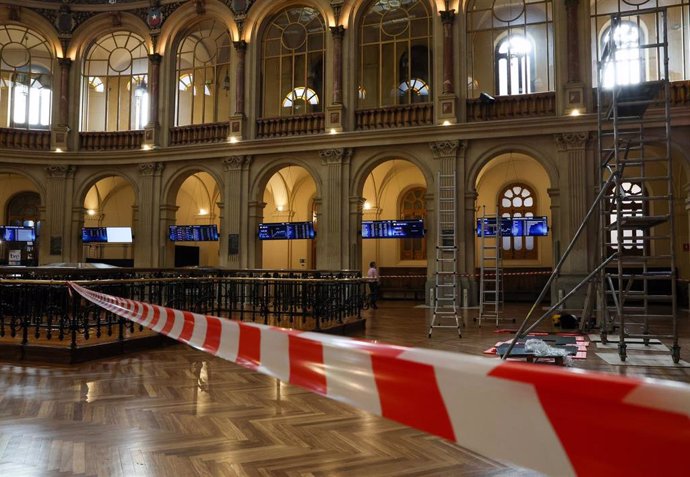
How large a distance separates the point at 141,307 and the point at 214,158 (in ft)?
42.5

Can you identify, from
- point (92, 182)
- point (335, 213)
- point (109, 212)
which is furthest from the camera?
point (109, 212)

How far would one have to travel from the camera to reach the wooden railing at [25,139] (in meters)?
17.9

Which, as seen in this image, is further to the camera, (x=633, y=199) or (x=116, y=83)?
(x=116, y=83)

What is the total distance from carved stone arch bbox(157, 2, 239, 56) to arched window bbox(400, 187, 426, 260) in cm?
787

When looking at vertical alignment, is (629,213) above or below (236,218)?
below

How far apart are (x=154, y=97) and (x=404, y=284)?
10.2 m

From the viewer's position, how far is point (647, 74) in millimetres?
15016

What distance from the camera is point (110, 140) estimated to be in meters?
18.3

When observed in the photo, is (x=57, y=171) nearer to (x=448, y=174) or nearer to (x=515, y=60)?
(x=448, y=174)

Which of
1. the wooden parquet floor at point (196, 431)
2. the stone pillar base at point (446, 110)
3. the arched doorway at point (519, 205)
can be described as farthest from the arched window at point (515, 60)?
the wooden parquet floor at point (196, 431)

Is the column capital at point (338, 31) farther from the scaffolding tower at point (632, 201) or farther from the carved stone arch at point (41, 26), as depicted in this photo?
the carved stone arch at point (41, 26)

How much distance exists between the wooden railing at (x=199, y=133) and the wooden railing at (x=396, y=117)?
429 centimetres

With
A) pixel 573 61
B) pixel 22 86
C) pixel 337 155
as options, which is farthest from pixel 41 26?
pixel 573 61

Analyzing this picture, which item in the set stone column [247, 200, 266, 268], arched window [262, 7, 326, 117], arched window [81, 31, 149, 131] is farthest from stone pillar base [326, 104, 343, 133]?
arched window [81, 31, 149, 131]
